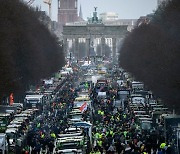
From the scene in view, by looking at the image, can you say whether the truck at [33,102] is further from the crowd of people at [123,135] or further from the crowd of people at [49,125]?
the crowd of people at [123,135]

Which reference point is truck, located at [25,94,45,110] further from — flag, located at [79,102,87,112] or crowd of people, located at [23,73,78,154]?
flag, located at [79,102,87,112]

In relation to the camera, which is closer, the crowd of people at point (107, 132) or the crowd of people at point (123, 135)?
the crowd of people at point (123, 135)

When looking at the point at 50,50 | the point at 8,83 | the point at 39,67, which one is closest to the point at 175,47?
the point at 8,83

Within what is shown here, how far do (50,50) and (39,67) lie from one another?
2297 centimetres

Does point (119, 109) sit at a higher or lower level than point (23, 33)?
lower

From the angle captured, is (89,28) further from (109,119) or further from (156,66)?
(109,119)

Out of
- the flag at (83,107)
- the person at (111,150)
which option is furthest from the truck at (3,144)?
the flag at (83,107)

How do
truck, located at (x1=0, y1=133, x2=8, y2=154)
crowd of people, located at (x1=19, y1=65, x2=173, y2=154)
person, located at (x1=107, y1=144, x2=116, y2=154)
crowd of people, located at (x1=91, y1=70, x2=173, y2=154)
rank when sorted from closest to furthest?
truck, located at (x1=0, y1=133, x2=8, y2=154), person, located at (x1=107, y1=144, x2=116, y2=154), crowd of people, located at (x1=91, y1=70, x2=173, y2=154), crowd of people, located at (x1=19, y1=65, x2=173, y2=154)

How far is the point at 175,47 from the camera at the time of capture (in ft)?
160

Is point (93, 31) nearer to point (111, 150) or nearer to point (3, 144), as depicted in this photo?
point (111, 150)

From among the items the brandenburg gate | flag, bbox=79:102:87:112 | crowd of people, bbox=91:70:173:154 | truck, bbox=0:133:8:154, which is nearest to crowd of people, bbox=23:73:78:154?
flag, bbox=79:102:87:112

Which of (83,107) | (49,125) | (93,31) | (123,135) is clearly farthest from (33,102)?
(93,31)

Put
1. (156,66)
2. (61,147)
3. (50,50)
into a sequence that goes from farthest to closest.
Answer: (50,50), (156,66), (61,147)

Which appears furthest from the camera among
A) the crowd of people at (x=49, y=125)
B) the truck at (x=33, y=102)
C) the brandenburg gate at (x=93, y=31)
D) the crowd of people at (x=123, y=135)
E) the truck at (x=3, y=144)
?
the brandenburg gate at (x=93, y=31)
